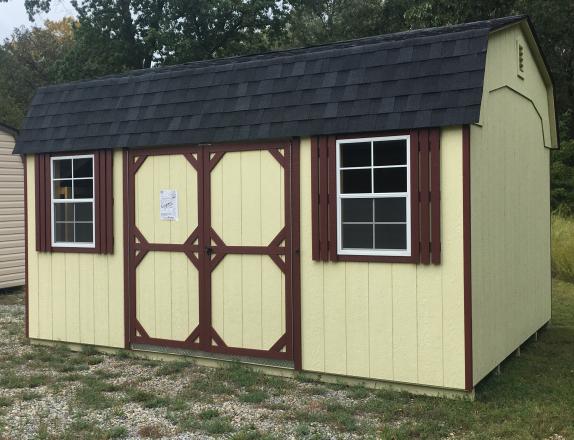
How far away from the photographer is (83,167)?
7625 mm

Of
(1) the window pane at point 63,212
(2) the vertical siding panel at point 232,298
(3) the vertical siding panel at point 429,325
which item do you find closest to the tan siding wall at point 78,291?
(1) the window pane at point 63,212

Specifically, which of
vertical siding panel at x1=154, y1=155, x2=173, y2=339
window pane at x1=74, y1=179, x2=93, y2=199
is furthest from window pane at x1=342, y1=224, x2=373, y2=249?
window pane at x1=74, y1=179, x2=93, y2=199

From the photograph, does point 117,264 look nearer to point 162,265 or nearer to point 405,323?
point 162,265

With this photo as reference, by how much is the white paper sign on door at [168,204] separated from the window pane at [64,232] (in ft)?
4.50

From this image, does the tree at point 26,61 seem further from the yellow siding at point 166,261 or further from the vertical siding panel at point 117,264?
the yellow siding at point 166,261

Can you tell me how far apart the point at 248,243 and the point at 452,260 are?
2.07 m

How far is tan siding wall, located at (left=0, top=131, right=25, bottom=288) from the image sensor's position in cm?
1219

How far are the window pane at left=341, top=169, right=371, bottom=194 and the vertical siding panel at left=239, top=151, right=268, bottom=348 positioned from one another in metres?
0.91

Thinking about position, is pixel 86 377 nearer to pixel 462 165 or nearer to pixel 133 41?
pixel 462 165

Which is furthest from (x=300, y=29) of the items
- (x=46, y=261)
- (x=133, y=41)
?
(x=46, y=261)

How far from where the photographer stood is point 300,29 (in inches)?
1123

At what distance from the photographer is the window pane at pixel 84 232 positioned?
25.1 ft

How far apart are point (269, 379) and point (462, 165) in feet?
8.75

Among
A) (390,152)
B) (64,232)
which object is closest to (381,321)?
(390,152)
